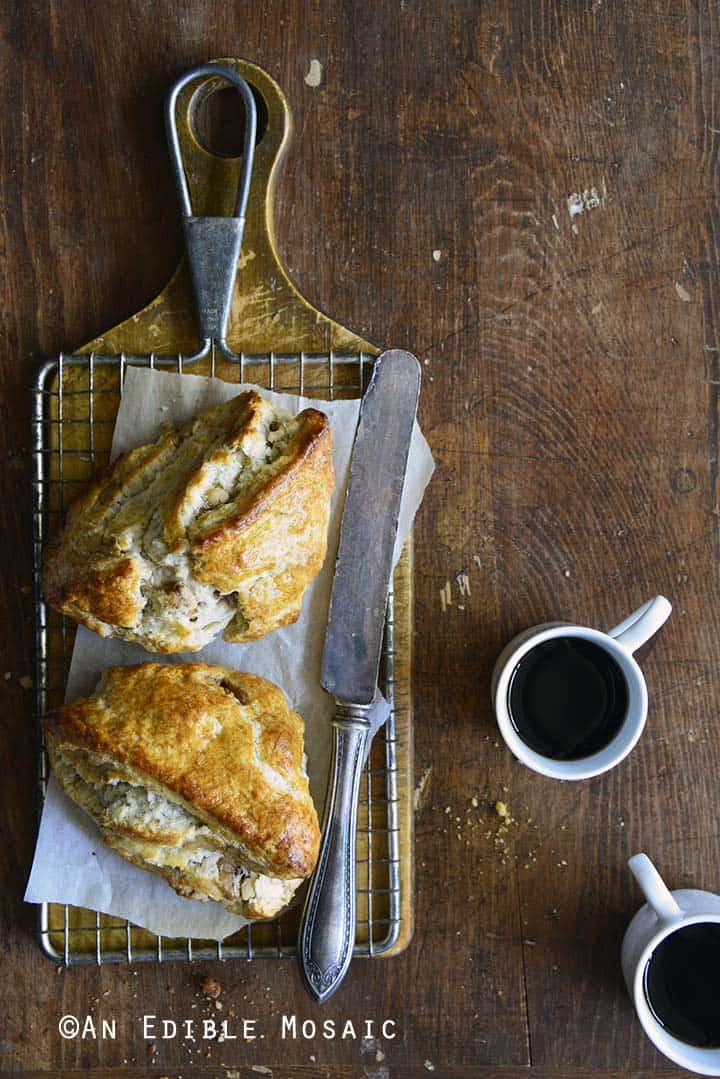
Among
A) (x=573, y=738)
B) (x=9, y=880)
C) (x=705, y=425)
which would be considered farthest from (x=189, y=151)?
(x=9, y=880)

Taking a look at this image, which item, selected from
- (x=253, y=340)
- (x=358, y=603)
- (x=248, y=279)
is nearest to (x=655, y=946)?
(x=358, y=603)

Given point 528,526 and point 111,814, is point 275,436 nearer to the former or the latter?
point 528,526

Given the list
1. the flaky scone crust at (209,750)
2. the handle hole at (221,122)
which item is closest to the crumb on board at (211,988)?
the flaky scone crust at (209,750)

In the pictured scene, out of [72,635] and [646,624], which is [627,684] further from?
[72,635]

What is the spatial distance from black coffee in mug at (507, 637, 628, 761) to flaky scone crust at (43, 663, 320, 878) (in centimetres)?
45

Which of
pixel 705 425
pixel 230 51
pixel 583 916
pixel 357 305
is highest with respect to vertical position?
pixel 230 51

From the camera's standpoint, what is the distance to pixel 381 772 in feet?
6.23

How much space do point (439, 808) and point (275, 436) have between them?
34.0 inches

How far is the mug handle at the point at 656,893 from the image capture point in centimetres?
177

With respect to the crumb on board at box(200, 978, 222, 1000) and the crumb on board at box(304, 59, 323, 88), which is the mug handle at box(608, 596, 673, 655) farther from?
the crumb on board at box(304, 59, 323, 88)

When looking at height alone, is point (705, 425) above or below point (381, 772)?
above

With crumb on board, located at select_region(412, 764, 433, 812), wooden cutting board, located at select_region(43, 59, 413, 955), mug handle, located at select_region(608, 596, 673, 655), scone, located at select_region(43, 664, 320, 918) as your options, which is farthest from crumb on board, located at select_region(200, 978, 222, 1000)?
mug handle, located at select_region(608, 596, 673, 655)

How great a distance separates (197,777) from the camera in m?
1.64

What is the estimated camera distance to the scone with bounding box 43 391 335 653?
5.33 feet
